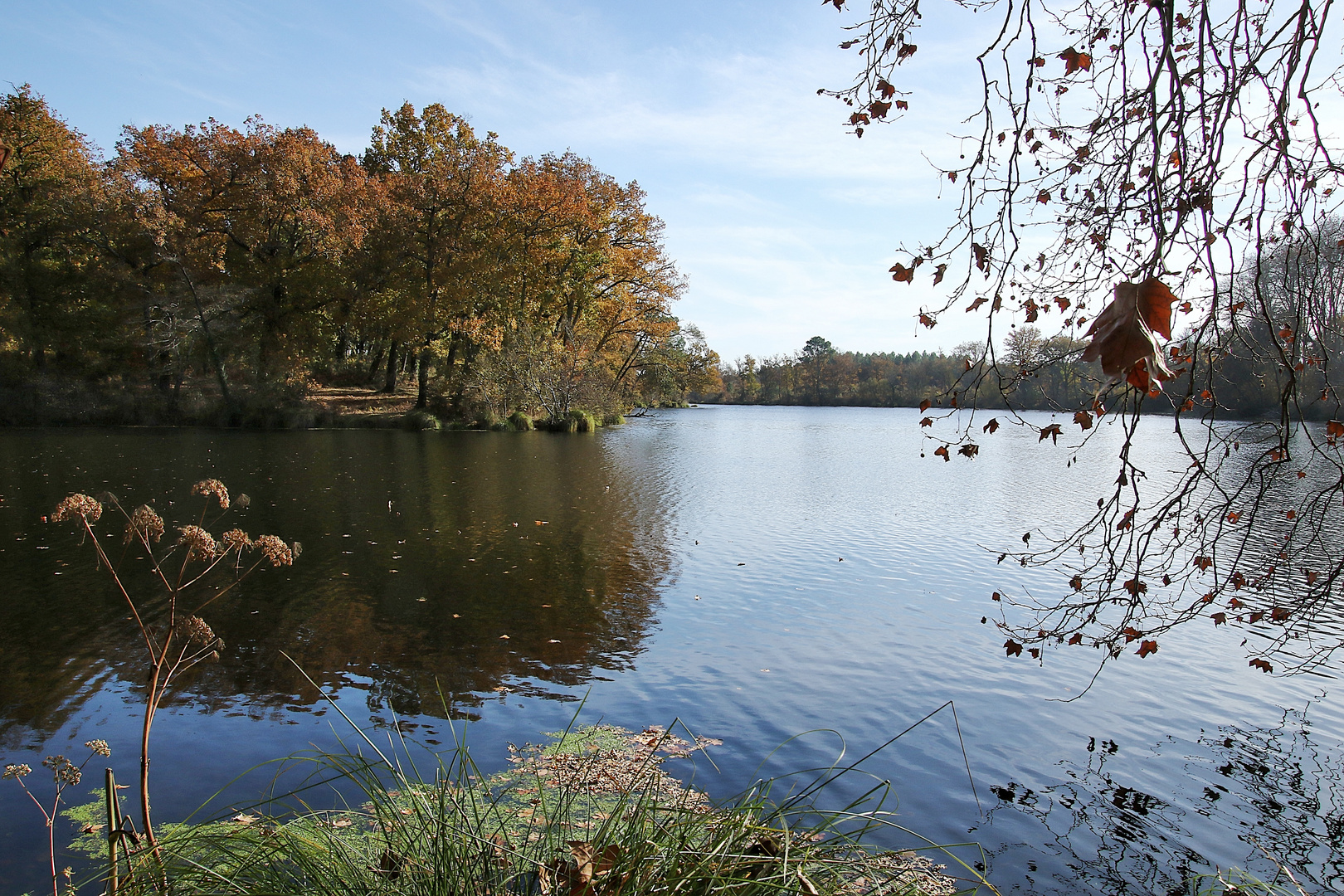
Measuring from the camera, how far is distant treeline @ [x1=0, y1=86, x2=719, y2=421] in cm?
3019

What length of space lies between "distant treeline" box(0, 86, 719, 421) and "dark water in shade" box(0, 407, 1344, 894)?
18.6m

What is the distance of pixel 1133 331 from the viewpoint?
1.33m

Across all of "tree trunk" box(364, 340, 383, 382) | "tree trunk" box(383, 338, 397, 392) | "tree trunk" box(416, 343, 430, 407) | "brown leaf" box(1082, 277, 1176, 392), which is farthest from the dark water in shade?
"tree trunk" box(364, 340, 383, 382)

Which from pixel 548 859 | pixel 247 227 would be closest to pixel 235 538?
pixel 548 859

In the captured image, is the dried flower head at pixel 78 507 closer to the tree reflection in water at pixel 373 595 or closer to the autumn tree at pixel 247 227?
the tree reflection in water at pixel 373 595

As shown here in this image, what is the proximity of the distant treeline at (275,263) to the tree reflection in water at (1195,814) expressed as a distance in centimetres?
3097

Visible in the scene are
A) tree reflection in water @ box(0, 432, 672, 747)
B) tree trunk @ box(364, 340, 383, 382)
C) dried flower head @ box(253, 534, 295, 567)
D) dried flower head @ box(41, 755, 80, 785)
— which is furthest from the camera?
tree trunk @ box(364, 340, 383, 382)

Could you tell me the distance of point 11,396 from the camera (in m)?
28.9

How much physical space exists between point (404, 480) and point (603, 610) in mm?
10673

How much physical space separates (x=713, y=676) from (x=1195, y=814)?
11.7 ft

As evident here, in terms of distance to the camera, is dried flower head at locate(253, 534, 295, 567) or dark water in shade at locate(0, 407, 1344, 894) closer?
dried flower head at locate(253, 534, 295, 567)

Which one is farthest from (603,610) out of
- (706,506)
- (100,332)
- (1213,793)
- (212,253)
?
(100,332)

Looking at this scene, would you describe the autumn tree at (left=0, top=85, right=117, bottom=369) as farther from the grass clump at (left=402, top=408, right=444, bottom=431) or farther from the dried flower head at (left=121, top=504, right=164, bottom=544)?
the dried flower head at (left=121, top=504, right=164, bottom=544)

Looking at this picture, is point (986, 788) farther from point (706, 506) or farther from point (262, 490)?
point (262, 490)
